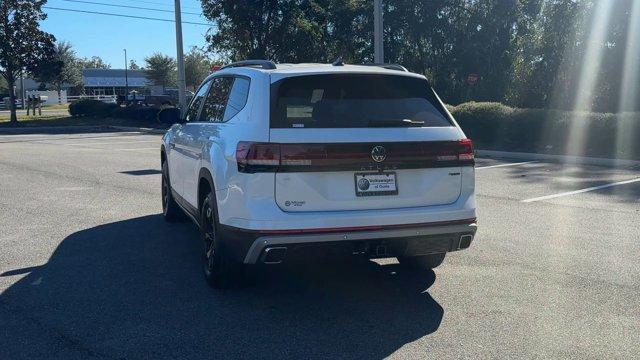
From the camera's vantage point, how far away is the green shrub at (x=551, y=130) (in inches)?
593

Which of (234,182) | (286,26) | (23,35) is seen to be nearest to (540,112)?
(234,182)

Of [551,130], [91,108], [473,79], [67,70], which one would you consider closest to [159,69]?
[67,70]

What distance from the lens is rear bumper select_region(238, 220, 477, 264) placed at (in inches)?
185

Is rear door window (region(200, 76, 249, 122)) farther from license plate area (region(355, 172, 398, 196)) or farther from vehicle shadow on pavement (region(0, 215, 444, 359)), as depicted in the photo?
vehicle shadow on pavement (region(0, 215, 444, 359))

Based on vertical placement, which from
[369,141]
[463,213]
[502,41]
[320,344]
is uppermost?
[502,41]

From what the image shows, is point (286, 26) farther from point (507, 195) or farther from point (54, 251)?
point (54, 251)

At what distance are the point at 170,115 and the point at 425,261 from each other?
3.50m

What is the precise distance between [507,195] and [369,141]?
6.13 meters

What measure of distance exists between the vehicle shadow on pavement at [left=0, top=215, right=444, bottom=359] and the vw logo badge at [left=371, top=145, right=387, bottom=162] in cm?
115

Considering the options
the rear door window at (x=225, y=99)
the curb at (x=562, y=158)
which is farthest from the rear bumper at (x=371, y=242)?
the curb at (x=562, y=158)

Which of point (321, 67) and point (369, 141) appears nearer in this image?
point (369, 141)

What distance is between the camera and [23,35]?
→ 3706cm

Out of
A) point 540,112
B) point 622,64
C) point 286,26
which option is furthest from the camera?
point 286,26

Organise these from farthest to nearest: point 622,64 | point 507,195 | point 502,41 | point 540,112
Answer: point 502,41, point 622,64, point 540,112, point 507,195
